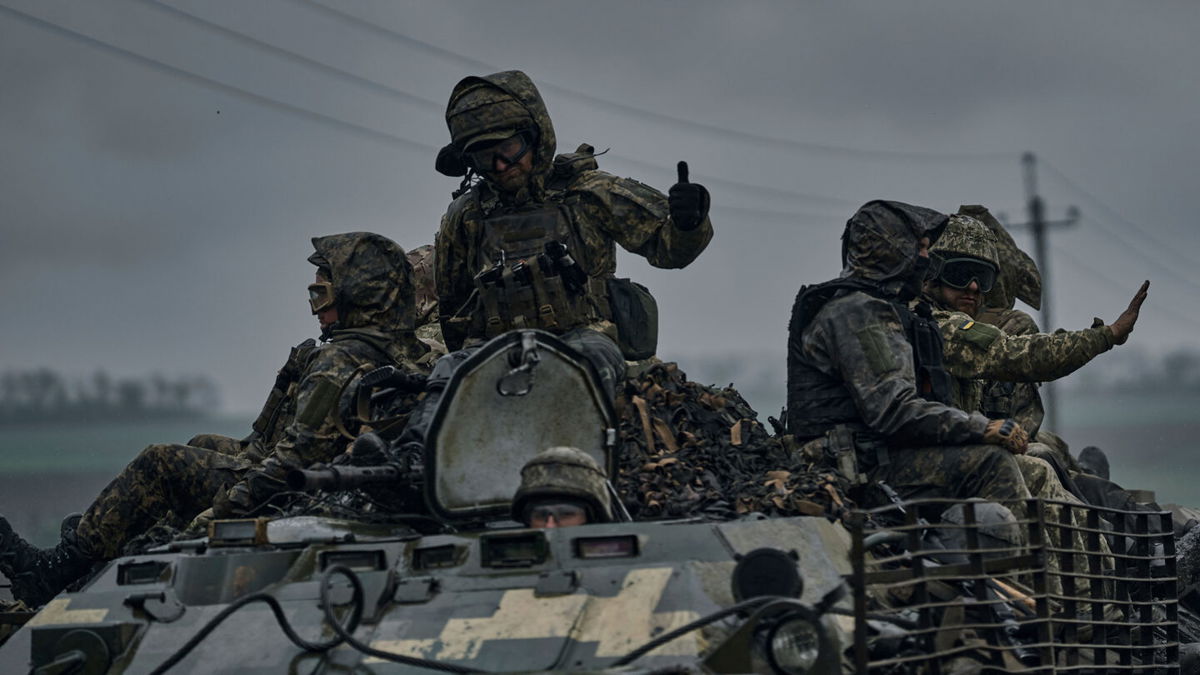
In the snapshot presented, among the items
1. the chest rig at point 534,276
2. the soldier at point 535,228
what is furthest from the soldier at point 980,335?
the chest rig at point 534,276

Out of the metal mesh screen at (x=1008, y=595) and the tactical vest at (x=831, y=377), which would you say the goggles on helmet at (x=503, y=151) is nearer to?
the tactical vest at (x=831, y=377)

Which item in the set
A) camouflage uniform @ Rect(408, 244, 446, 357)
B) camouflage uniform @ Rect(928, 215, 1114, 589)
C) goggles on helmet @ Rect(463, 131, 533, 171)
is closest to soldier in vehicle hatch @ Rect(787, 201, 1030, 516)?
camouflage uniform @ Rect(928, 215, 1114, 589)

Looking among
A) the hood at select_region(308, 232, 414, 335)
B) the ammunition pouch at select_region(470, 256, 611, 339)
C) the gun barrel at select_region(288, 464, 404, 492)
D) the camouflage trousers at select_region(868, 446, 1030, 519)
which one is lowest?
the gun barrel at select_region(288, 464, 404, 492)

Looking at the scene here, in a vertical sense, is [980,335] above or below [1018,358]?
above

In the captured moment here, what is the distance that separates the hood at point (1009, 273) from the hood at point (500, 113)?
5.37 meters

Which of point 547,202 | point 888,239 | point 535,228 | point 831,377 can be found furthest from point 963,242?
point 535,228

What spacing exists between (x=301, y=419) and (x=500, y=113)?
2.39 m

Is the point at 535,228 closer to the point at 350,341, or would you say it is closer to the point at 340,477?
the point at 350,341

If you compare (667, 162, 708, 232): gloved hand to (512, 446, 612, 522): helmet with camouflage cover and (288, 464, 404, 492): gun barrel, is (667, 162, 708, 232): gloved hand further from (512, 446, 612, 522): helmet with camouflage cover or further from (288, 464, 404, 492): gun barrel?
(512, 446, 612, 522): helmet with camouflage cover

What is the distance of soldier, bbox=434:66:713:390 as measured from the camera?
497 inches

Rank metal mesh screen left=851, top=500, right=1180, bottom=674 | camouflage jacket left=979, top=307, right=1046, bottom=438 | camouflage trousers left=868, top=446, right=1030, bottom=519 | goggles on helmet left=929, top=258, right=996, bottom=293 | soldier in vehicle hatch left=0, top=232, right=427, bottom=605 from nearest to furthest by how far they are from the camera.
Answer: metal mesh screen left=851, top=500, right=1180, bottom=674
camouflage trousers left=868, top=446, right=1030, bottom=519
soldier in vehicle hatch left=0, top=232, right=427, bottom=605
goggles on helmet left=929, top=258, right=996, bottom=293
camouflage jacket left=979, top=307, right=1046, bottom=438

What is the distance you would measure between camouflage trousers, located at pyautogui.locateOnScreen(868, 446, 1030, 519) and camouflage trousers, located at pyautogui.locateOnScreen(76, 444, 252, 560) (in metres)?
4.58

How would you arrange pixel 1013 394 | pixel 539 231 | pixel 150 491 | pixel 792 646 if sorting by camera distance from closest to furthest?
pixel 792 646 → pixel 539 231 → pixel 150 491 → pixel 1013 394

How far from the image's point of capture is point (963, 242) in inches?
581
